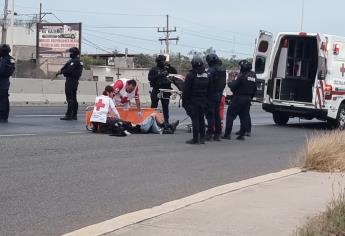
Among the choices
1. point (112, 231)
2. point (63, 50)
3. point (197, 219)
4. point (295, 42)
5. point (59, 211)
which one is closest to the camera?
point (112, 231)

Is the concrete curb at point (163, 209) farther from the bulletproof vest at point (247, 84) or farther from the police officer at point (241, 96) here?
the bulletproof vest at point (247, 84)

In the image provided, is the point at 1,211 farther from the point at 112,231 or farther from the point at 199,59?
the point at 199,59

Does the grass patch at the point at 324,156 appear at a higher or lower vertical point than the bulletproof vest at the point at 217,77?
lower

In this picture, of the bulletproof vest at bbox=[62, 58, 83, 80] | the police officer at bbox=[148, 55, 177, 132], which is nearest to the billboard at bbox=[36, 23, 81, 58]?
the bulletproof vest at bbox=[62, 58, 83, 80]

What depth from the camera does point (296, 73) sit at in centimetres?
1988

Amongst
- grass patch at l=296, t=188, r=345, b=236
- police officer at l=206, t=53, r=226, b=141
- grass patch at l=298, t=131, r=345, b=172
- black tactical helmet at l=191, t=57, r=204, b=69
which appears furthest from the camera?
police officer at l=206, t=53, r=226, b=141

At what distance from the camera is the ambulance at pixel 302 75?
18.8 meters

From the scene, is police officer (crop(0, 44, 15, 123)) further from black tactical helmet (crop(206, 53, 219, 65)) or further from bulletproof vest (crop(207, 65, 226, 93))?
bulletproof vest (crop(207, 65, 226, 93))

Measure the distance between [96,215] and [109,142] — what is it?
6251 millimetres

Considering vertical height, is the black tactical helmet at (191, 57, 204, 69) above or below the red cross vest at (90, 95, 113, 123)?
above

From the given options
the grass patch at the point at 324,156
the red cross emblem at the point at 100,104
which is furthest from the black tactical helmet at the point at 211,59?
the grass patch at the point at 324,156

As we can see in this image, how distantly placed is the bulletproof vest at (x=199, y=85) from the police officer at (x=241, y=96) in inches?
72.4

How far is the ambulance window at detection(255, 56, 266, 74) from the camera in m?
19.7

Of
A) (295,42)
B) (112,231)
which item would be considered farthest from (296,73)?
(112,231)
